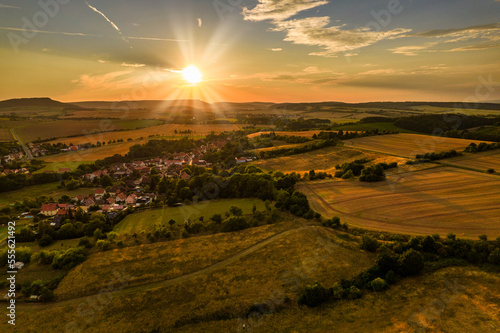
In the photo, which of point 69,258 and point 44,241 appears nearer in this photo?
point 69,258

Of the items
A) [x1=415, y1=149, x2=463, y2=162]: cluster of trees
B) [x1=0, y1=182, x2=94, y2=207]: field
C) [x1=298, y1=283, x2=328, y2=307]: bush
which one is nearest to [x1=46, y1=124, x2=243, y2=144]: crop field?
[x1=0, y1=182, x2=94, y2=207]: field

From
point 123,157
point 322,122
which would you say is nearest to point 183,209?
point 123,157

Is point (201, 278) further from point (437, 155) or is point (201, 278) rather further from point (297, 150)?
point (437, 155)

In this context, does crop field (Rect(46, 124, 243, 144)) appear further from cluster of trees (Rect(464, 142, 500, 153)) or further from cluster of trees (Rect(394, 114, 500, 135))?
cluster of trees (Rect(464, 142, 500, 153))

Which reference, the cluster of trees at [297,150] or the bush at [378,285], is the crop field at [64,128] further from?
the bush at [378,285]

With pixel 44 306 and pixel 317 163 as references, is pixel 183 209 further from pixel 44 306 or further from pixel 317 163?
pixel 317 163

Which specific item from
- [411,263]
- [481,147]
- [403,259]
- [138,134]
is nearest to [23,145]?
[138,134]
